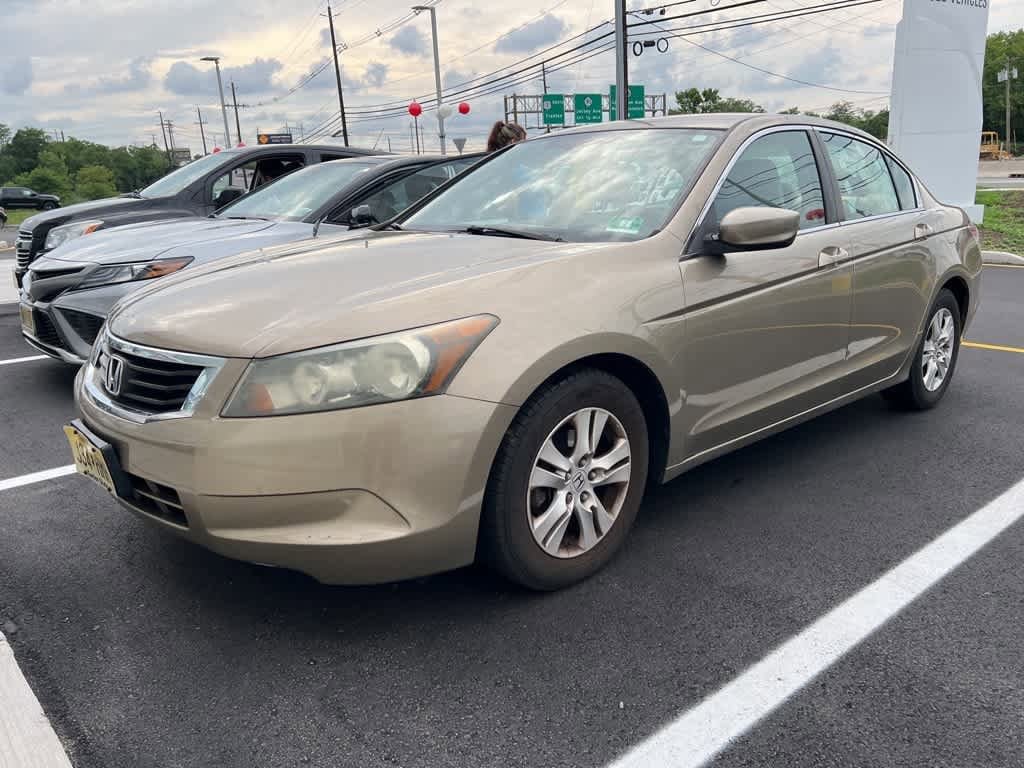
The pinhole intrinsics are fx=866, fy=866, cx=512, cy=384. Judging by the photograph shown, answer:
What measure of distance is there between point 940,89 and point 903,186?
11.8 meters

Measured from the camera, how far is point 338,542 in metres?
2.30

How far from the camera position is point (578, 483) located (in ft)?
8.97

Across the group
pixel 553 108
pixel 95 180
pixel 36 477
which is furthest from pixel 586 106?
pixel 95 180

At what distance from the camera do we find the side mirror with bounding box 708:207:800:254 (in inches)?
117

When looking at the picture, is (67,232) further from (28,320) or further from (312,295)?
(312,295)

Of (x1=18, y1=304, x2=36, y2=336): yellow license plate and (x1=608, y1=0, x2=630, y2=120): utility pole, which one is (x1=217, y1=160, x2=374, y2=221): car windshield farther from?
(x1=608, y1=0, x2=630, y2=120): utility pole

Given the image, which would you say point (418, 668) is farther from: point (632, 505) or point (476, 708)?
point (632, 505)

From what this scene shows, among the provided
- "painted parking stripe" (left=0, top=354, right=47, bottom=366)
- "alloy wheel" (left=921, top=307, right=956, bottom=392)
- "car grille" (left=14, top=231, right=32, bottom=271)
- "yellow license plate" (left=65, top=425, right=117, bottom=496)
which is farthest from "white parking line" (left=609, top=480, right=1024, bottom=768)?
"car grille" (left=14, top=231, right=32, bottom=271)

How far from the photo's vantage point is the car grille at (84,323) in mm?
4879

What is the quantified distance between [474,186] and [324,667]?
7.31ft

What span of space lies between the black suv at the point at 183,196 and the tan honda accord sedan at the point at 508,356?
4.79 meters

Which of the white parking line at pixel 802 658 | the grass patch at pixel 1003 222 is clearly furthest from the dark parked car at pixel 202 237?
the grass patch at pixel 1003 222

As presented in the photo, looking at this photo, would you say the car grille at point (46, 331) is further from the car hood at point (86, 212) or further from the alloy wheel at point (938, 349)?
the alloy wheel at point (938, 349)

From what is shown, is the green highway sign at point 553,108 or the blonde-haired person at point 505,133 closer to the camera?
the blonde-haired person at point 505,133
